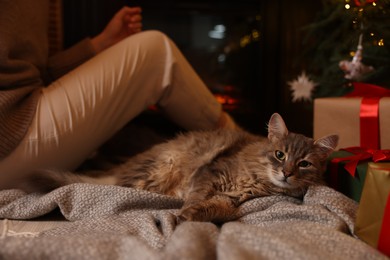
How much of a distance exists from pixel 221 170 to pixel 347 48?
0.91 meters

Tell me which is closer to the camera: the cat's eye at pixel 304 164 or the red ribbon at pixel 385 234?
the red ribbon at pixel 385 234

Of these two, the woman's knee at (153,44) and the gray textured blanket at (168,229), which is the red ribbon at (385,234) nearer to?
the gray textured blanket at (168,229)

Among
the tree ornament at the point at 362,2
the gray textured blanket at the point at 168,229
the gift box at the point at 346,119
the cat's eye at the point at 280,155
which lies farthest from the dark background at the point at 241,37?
the gray textured blanket at the point at 168,229

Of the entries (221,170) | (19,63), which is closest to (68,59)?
(19,63)

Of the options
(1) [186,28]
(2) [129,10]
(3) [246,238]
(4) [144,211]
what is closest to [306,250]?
(3) [246,238]

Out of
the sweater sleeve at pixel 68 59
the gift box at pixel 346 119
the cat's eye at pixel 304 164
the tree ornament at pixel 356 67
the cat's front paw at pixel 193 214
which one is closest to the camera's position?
the cat's front paw at pixel 193 214

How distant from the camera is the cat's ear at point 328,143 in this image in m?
1.16

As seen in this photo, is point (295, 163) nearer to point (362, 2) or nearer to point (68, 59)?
point (362, 2)

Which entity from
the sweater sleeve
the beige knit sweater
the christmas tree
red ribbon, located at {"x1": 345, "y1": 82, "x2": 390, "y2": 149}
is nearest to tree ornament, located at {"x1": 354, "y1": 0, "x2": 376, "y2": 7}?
the christmas tree

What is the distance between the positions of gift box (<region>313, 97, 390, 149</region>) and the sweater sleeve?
101cm

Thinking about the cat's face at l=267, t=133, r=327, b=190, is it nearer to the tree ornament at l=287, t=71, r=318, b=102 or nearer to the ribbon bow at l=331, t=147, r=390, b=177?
the ribbon bow at l=331, t=147, r=390, b=177

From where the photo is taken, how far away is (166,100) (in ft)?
5.40

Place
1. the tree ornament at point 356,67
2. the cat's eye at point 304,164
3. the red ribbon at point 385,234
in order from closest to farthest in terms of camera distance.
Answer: the red ribbon at point 385,234 → the cat's eye at point 304,164 → the tree ornament at point 356,67

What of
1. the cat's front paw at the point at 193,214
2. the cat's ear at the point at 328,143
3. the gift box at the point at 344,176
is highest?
the cat's ear at the point at 328,143
